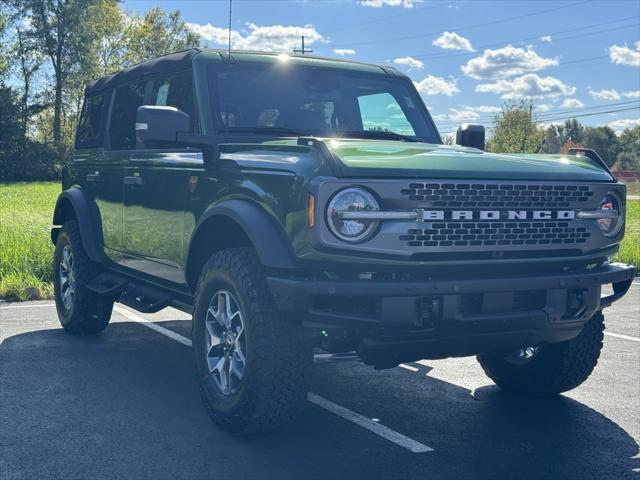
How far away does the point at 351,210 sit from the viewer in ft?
12.7

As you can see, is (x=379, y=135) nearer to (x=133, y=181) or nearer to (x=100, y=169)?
(x=133, y=181)

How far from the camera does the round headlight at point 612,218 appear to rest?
4566 mm

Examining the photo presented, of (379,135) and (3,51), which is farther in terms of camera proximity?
(3,51)

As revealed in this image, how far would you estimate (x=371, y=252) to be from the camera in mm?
3857

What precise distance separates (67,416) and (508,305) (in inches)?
99.5

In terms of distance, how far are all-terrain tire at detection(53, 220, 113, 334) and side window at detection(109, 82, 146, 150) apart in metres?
0.94

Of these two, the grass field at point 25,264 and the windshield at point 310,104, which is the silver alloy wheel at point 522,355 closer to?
the windshield at point 310,104

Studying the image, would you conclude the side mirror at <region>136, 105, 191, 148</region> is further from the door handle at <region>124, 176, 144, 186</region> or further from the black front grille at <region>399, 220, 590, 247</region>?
the black front grille at <region>399, 220, 590, 247</region>

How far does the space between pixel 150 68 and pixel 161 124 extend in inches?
57.9

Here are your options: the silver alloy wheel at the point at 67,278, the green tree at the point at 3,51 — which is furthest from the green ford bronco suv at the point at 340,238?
the green tree at the point at 3,51

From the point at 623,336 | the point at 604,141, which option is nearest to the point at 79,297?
the point at 623,336

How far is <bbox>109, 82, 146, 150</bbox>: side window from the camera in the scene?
6.29m

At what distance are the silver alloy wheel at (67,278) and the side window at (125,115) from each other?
1142mm

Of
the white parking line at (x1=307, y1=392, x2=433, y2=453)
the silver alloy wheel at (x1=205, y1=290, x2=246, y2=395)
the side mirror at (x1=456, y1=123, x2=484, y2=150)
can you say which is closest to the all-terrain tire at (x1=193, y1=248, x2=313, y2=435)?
the silver alloy wheel at (x1=205, y1=290, x2=246, y2=395)
